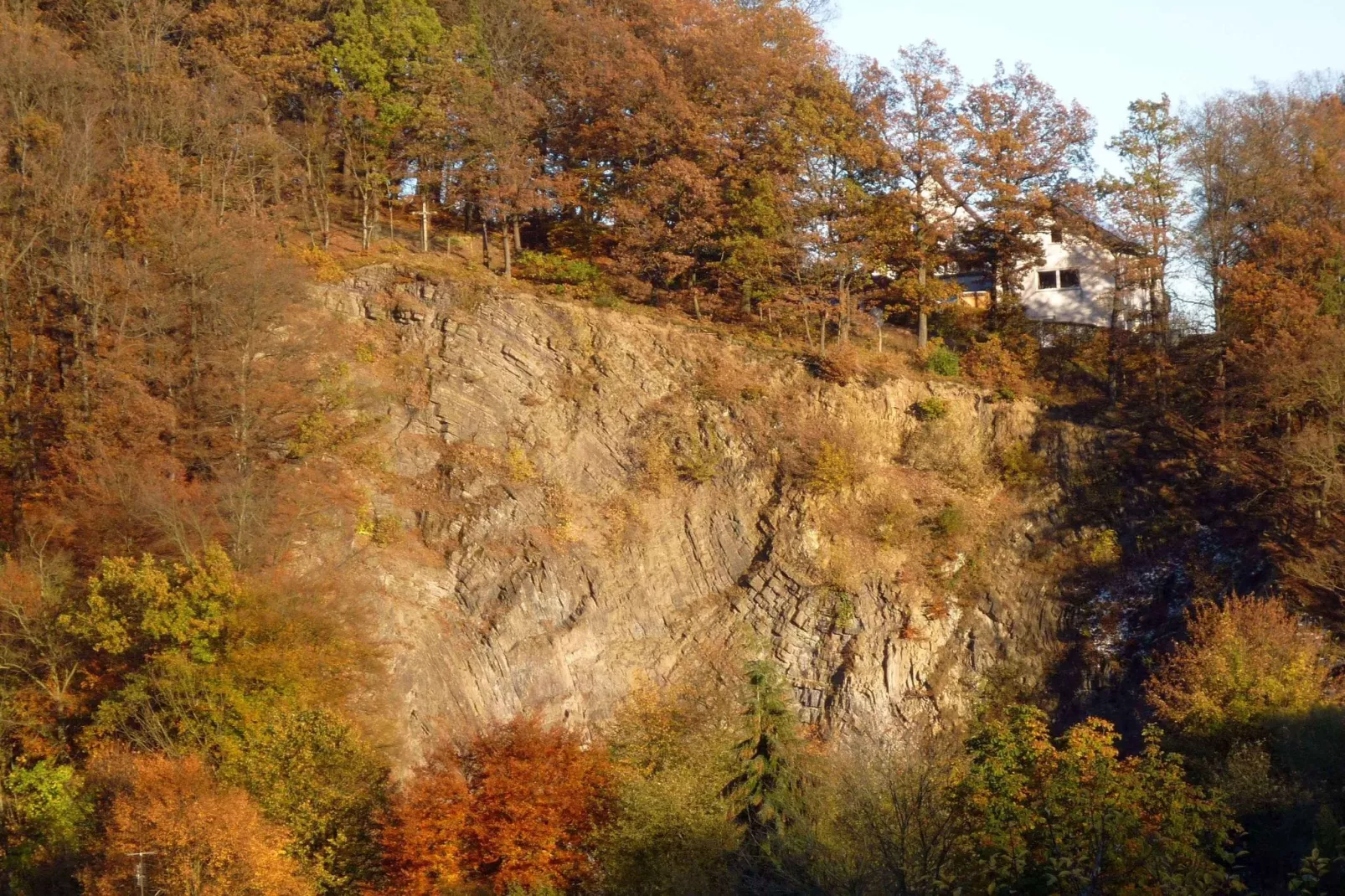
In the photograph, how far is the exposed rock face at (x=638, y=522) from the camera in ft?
111

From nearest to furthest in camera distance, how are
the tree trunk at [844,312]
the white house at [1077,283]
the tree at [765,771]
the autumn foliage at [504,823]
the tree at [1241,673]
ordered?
the autumn foliage at [504,823], the tree at [765,771], the tree at [1241,673], the tree trunk at [844,312], the white house at [1077,283]

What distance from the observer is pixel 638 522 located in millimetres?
36969

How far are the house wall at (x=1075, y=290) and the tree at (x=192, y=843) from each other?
31630mm

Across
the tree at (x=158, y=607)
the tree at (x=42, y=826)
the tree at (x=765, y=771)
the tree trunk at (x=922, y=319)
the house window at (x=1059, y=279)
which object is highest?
the house window at (x=1059, y=279)

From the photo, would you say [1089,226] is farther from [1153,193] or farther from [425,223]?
[425,223]

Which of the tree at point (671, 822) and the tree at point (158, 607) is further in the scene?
the tree at point (158, 607)

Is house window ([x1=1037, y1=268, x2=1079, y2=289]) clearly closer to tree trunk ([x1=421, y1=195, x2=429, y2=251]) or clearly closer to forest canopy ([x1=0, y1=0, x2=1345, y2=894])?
forest canopy ([x1=0, y1=0, x2=1345, y2=894])

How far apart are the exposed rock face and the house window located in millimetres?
6862

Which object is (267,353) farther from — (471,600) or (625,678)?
(625,678)

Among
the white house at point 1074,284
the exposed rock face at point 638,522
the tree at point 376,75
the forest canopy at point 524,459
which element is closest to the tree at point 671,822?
the forest canopy at point 524,459

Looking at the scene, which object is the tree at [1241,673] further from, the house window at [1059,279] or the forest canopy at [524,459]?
the house window at [1059,279]

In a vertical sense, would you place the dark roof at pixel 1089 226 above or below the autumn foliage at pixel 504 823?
above

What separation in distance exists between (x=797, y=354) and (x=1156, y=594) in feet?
43.1

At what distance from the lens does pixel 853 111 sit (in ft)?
146
